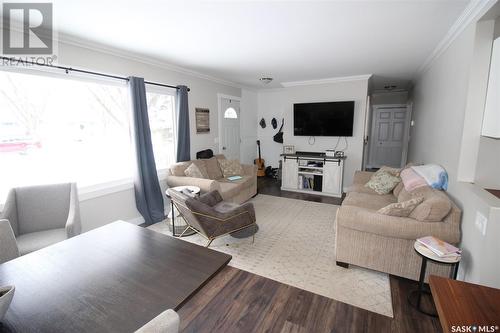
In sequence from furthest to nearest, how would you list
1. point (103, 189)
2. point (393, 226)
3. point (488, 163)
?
point (103, 189) < point (393, 226) < point (488, 163)

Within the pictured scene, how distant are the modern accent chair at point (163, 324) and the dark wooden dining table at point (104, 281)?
300mm

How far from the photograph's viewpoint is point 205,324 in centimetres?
→ 188

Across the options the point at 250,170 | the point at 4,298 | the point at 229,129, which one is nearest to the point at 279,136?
the point at 229,129

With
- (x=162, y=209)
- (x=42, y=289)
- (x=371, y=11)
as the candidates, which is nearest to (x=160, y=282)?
(x=42, y=289)

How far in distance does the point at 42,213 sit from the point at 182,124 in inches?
97.2

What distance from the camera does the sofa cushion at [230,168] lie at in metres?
4.92

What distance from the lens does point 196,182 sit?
12.5 feet

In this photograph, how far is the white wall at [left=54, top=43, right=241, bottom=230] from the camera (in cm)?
296

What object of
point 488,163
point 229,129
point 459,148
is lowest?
point 488,163

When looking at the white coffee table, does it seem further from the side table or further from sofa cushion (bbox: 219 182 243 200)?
the side table

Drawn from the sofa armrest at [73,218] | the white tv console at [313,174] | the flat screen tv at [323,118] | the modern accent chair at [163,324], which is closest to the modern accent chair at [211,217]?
the sofa armrest at [73,218]

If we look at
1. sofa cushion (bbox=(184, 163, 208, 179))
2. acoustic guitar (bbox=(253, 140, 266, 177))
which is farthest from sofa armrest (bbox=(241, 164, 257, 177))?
acoustic guitar (bbox=(253, 140, 266, 177))

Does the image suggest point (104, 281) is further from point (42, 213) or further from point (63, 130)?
point (63, 130)

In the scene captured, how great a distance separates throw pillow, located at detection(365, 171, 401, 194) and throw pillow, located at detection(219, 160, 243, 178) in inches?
96.8
